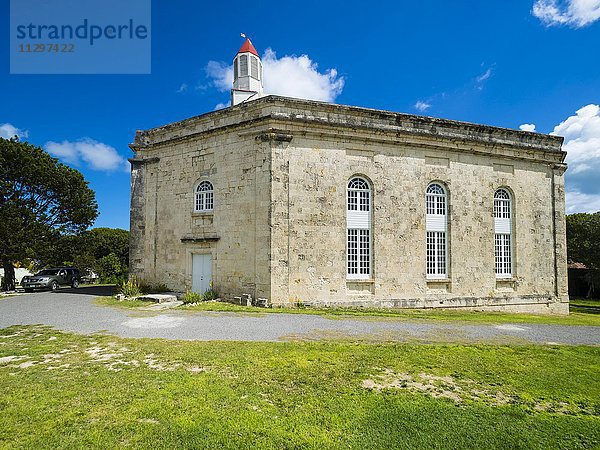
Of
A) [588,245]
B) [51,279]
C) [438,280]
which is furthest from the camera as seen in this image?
[588,245]

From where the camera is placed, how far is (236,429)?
3.92 meters

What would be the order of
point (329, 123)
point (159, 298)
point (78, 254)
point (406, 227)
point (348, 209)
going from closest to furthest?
1. point (159, 298)
2. point (329, 123)
3. point (348, 209)
4. point (406, 227)
5. point (78, 254)

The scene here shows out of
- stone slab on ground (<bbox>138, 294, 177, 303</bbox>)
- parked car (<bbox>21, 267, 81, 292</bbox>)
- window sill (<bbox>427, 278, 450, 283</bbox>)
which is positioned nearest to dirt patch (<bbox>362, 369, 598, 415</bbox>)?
window sill (<bbox>427, 278, 450, 283</bbox>)

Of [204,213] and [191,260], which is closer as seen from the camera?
[204,213]

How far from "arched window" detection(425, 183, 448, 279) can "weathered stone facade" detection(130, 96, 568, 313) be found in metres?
0.35

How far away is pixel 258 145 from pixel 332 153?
10.5 ft

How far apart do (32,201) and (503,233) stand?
1115 inches

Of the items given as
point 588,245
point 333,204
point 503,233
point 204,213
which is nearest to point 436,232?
point 503,233

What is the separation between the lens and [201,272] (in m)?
15.5

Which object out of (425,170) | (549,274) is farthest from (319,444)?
(549,274)

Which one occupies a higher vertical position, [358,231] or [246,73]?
[246,73]

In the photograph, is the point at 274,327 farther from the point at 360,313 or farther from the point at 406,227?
the point at 406,227

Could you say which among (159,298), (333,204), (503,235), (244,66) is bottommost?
(159,298)

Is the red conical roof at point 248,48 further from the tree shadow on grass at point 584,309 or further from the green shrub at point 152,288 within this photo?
the tree shadow on grass at point 584,309
